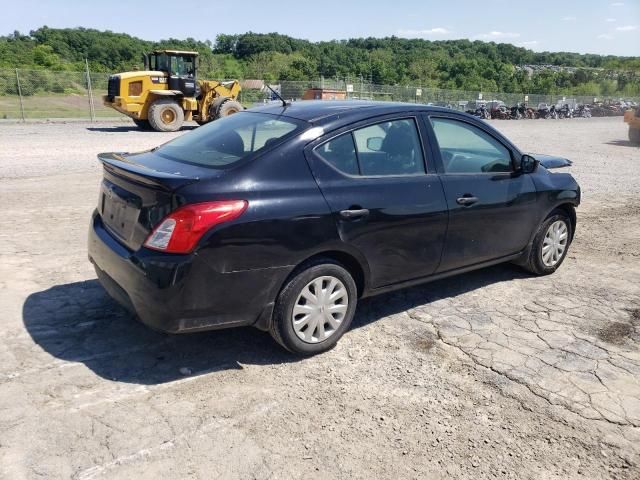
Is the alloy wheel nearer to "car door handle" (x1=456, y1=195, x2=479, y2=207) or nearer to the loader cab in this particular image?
"car door handle" (x1=456, y1=195, x2=479, y2=207)

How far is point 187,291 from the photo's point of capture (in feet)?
10.3

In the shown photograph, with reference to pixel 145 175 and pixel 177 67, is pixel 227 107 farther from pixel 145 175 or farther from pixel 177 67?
pixel 145 175

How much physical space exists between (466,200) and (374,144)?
2.95ft

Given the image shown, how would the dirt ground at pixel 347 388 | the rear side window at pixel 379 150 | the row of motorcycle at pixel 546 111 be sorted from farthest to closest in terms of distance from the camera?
the row of motorcycle at pixel 546 111 < the rear side window at pixel 379 150 < the dirt ground at pixel 347 388

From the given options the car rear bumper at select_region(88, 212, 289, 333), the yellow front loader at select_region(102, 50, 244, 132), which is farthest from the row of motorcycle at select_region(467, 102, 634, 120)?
the car rear bumper at select_region(88, 212, 289, 333)

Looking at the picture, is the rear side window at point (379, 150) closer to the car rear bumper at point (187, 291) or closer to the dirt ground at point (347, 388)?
the car rear bumper at point (187, 291)

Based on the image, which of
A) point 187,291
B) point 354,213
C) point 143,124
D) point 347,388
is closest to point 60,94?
point 143,124

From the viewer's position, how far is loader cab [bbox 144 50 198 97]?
2056 centimetres

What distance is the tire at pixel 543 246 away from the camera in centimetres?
520

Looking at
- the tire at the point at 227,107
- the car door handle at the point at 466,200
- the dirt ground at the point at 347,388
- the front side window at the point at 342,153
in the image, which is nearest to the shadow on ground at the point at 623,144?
the tire at the point at 227,107

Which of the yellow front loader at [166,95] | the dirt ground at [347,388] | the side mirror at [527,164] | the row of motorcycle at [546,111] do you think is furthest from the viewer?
the row of motorcycle at [546,111]

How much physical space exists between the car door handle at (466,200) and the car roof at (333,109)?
0.74m

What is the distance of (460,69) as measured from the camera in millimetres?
75375

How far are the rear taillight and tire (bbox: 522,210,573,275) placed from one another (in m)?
3.24
